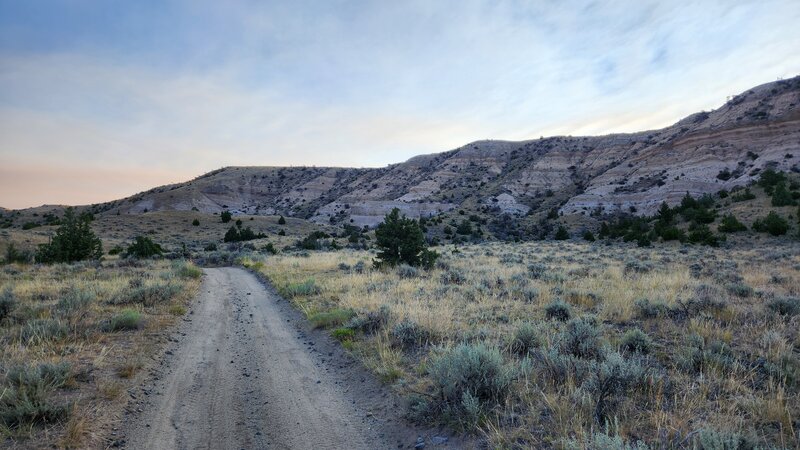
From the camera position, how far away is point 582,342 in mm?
6488

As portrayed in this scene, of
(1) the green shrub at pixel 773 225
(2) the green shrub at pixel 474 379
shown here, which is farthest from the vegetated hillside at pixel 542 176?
(2) the green shrub at pixel 474 379

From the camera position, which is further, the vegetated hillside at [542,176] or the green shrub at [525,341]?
the vegetated hillside at [542,176]

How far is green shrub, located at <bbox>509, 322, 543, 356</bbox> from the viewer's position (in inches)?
261

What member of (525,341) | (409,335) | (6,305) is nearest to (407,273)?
(409,335)

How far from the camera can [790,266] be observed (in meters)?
16.2

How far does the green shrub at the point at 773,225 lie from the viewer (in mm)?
28750

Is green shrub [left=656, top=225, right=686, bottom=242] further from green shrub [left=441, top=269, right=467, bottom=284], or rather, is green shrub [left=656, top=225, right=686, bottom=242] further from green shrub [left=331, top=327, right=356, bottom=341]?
green shrub [left=331, top=327, right=356, bottom=341]

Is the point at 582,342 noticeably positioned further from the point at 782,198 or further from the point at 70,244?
the point at 782,198

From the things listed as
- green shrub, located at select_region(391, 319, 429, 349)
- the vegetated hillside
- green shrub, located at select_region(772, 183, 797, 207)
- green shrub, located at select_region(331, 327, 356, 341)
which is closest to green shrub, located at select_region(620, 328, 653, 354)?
green shrub, located at select_region(391, 319, 429, 349)

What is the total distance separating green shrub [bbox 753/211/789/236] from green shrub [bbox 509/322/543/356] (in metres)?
33.4

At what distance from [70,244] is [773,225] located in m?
47.5

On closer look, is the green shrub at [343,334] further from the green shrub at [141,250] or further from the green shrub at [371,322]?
the green shrub at [141,250]

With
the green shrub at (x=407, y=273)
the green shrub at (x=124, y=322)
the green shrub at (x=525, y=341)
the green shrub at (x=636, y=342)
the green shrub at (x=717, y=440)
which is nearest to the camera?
the green shrub at (x=717, y=440)

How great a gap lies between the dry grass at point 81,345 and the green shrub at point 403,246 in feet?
29.8
